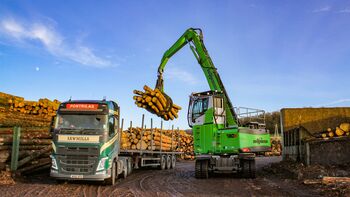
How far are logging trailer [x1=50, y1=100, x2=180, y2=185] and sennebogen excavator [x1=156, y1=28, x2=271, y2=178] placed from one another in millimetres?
4053

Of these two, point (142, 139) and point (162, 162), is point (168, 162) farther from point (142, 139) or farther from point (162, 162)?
point (142, 139)

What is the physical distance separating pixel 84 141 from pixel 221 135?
5.93m

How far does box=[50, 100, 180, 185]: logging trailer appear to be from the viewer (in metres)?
11.5

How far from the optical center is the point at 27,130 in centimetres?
1609

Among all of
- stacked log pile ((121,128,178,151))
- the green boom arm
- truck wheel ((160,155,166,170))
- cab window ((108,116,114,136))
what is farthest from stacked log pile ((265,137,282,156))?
cab window ((108,116,114,136))

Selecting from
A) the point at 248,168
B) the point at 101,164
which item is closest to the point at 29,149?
the point at 101,164

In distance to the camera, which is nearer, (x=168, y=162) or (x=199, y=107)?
(x=199, y=107)

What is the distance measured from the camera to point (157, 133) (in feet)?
68.1

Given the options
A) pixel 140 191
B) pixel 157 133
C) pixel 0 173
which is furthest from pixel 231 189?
pixel 157 133

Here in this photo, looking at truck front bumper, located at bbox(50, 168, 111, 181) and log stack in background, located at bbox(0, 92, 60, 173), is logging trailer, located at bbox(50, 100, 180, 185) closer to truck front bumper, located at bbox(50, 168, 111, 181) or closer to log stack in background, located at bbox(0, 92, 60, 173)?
truck front bumper, located at bbox(50, 168, 111, 181)

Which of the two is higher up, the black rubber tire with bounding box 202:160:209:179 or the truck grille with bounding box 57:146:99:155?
the truck grille with bounding box 57:146:99:155

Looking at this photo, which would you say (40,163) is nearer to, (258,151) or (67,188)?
(67,188)

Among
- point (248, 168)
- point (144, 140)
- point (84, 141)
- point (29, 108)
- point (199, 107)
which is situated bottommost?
point (248, 168)

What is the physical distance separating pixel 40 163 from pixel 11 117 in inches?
218
